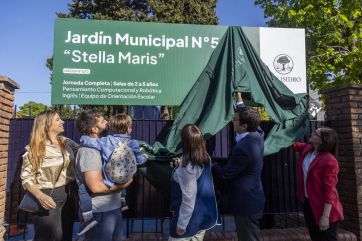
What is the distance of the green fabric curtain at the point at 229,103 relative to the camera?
4.01 m

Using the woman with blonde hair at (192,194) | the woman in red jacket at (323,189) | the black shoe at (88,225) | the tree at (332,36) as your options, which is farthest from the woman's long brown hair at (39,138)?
the tree at (332,36)


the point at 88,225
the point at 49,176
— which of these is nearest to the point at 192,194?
the point at 88,225

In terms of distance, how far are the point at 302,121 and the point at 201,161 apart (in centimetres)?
206

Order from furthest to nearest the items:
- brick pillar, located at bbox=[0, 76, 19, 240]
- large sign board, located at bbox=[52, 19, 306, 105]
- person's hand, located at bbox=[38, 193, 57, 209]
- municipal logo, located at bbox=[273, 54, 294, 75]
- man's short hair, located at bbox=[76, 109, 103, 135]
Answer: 1. municipal logo, located at bbox=[273, 54, 294, 75]
2. large sign board, located at bbox=[52, 19, 306, 105]
3. brick pillar, located at bbox=[0, 76, 19, 240]
4. man's short hair, located at bbox=[76, 109, 103, 135]
5. person's hand, located at bbox=[38, 193, 57, 209]

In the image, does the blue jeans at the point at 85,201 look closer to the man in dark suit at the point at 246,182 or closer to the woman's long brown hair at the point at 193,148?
the woman's long brown hair at the point at 193,148

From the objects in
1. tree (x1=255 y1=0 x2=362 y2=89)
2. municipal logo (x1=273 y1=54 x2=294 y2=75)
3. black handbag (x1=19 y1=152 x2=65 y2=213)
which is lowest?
black handbag (x1=19 y1=152 x2=65 y2=213)

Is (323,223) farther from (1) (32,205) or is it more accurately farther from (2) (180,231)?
(1) (32,205)

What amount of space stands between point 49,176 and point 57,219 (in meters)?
0.42

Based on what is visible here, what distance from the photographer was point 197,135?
285 centimetres

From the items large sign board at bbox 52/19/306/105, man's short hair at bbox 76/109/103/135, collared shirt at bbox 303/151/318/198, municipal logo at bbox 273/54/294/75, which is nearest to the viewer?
man's short hair at bbox 76/109/103/135

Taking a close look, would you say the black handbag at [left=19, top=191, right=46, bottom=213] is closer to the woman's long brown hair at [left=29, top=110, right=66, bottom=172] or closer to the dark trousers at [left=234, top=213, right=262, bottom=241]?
the woman's long brown hair at [left=29, top=110, right=66, bottom=172]

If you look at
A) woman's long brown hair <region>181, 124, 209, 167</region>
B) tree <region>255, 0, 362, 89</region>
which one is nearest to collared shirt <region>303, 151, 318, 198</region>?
woman's long brown hair <region>181, 124, 209, 167</region>

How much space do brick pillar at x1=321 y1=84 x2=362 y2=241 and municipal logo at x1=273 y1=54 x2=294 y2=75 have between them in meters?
0.86

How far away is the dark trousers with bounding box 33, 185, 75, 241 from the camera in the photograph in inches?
116
